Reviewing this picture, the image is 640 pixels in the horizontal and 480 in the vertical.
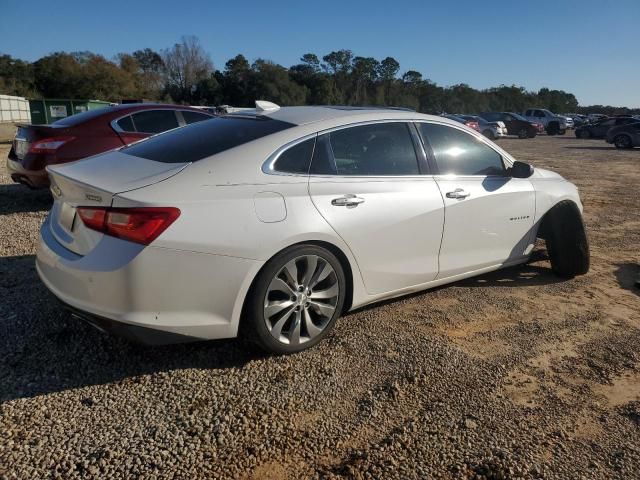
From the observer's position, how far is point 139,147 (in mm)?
3615

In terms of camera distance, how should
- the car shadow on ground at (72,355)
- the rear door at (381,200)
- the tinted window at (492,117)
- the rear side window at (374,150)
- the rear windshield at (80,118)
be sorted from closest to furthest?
the car shadow on ground at (72,355) < the rear door at (381,200) < the rear side window at (374,150) < the rear windshield at (80,118) < the tinted window at (492,117)

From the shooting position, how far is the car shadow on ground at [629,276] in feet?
15.6

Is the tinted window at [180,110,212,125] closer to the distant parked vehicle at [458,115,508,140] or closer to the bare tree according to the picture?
the distant parked vehicle at [458,115,508,140]

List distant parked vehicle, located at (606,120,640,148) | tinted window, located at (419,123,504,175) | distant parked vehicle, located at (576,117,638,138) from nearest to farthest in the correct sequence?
tinted window, located at (419,123,504,175), distant parked vehicle, located at (606,120,640,148), distant parked vehicle, located at (576,117,638,138)

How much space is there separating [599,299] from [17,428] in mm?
4376

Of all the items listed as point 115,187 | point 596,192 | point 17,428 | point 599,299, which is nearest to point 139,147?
point 115,187

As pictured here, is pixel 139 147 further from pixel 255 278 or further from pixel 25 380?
pixel 25 380

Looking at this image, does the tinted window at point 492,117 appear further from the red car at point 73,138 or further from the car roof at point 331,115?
the car roof at point 331,115

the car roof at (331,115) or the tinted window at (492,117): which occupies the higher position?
the car roof at (331,115)

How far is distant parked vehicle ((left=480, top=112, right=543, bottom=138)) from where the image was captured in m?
33.3

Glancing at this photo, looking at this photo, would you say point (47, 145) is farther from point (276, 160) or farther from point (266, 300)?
point (266, 300)

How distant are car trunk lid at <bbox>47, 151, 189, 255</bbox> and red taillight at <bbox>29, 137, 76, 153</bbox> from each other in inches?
142

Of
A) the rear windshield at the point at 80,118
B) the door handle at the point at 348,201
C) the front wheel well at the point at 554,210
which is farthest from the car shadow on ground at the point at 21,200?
the front wheel well at the point at 554,210

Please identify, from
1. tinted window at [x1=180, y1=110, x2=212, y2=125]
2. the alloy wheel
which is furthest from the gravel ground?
tinted window at [x1=180, y1=110, x2=212, y2=125]
